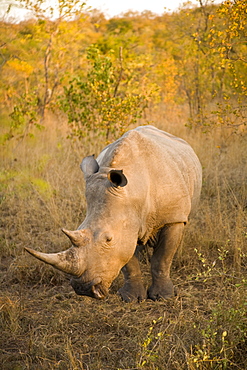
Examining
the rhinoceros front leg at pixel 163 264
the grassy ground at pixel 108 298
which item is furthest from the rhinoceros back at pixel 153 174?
the grassy ground at pixel 108 298

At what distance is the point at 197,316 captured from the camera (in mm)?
4188

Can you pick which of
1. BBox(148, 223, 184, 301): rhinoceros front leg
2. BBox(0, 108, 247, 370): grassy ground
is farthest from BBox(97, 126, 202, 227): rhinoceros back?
→ BBox(0, 108, 247, 370): grassy ground

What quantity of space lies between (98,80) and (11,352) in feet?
19.8

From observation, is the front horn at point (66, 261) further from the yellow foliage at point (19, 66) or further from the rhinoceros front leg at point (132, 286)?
the yellow foliage at point (19, 66)

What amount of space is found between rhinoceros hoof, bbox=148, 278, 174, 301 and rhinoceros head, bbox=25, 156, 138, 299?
3.10 ft

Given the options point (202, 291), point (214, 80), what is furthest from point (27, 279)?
point (214, 80)

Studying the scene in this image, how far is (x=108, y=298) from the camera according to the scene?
4859 mm

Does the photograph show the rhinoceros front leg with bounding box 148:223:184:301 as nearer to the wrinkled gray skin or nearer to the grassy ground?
the wrinkled gray skin

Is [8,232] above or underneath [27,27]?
underneath

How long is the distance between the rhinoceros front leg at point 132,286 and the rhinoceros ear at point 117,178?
1.26 metres

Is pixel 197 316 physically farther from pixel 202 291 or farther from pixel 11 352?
pixel 11 352

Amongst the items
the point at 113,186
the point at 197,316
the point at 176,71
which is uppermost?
the point at 113,186

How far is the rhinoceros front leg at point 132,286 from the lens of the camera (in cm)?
477

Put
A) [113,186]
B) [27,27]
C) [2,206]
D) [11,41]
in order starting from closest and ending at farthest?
[113,186]
[2,206]
[11,41]
[27,27]
